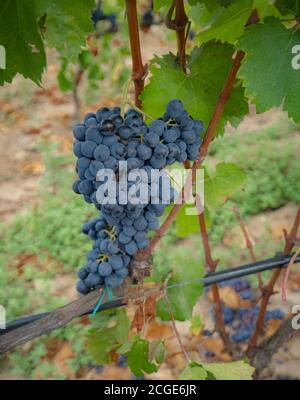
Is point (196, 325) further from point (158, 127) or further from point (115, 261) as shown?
point (158, 127)

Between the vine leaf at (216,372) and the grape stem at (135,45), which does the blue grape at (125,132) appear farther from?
the vine leaf at (216,372)

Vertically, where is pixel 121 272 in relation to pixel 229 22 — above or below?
below

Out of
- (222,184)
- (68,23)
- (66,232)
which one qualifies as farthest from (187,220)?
(66,232)

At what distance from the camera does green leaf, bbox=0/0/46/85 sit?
31.8 inches

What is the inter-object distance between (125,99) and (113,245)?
0.31 meters

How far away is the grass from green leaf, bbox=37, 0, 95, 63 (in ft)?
5.14

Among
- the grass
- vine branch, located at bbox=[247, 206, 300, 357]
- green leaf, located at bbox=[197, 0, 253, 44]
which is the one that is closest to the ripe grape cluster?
green leaf, located at bbox=[197, 0, 253, 44]

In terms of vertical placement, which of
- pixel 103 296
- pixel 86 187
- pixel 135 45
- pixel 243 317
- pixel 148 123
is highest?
pixel 135 45

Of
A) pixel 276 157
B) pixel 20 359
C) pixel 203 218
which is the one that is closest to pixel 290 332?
pixel 203 218

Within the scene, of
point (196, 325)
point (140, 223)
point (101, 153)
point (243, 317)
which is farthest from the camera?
point (243, 317)

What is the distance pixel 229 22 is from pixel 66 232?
2075 mm

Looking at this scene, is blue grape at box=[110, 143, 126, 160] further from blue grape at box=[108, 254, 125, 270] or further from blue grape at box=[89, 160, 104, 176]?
blue grape at box=[108, 254, 125, 270]

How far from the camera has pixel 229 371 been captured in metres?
1.01

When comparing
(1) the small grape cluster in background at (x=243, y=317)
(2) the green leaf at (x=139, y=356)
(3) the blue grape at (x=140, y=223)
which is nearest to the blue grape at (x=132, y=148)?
(3) the blue grape at (x=140, y=223)
